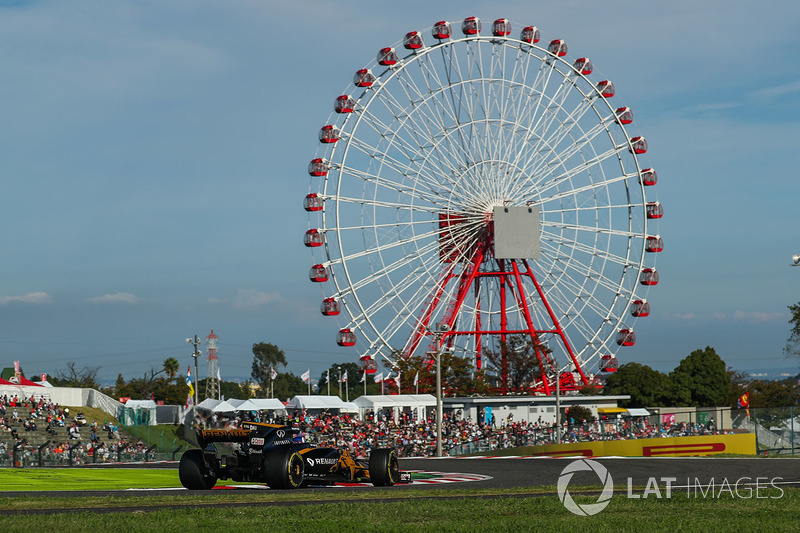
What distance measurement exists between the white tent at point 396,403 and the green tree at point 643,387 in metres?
44.3

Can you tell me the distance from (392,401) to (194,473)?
45990 millimetres

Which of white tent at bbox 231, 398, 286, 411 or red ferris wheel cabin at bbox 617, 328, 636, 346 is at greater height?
red ferris wheel cabin at bbox 617, 328, 636, 346

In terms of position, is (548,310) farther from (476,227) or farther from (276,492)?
(276,492)

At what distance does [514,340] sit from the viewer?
83.4 meters

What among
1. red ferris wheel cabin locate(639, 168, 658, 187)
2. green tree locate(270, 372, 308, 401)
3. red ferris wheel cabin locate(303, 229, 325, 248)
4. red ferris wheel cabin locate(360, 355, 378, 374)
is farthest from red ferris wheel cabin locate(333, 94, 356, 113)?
green tree locate(270, 372, 308, 401)

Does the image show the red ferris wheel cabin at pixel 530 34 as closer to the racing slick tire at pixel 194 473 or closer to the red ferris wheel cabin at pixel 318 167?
the red ferris wheel cabin at pixel 318 167

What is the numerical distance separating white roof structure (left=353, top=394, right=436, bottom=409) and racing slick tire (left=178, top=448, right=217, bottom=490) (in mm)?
43792

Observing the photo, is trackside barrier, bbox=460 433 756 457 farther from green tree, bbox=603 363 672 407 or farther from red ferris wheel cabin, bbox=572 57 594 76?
green tree, bbox=603 363 672 407

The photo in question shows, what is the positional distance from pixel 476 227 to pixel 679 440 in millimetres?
31315

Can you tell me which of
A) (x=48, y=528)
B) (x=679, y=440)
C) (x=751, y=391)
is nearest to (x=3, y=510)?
(x=48, y=528)

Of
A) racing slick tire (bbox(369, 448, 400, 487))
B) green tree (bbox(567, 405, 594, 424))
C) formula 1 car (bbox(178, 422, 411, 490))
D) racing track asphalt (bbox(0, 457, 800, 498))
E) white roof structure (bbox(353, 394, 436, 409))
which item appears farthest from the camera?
green tree (bbox(567, 405, 594, 424))

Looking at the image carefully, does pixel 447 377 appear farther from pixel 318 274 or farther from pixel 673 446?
pixel 673 446

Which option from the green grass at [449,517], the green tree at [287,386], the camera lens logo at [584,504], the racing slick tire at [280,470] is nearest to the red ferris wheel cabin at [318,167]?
the camera lens logo at [584,504]

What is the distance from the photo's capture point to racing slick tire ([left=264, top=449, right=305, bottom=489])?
2080 cm
